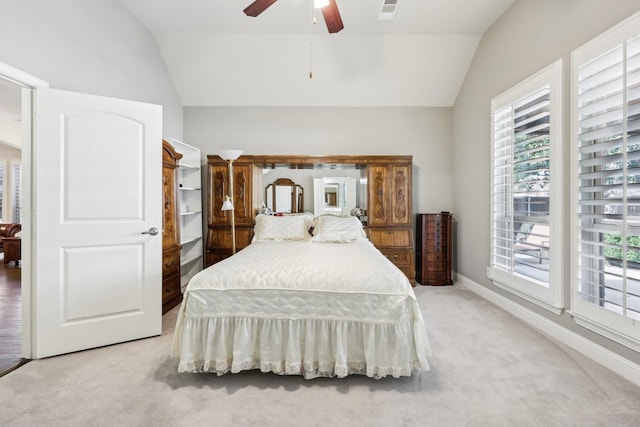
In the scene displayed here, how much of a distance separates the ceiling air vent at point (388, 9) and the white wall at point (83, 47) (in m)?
2.69

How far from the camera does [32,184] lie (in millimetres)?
2162

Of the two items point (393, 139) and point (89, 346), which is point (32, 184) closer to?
point (89, 346)

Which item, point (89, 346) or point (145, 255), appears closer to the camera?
point (89, 346)

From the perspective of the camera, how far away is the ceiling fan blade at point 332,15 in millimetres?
1929

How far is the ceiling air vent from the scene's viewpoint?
2865 millimetres

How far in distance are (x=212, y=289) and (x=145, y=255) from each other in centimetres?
103

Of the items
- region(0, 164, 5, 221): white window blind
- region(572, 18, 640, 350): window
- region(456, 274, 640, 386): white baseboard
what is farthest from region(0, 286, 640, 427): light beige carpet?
region(0, 164, 5, 221): white window blind

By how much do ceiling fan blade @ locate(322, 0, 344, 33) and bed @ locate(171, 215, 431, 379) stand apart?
5.76 feet

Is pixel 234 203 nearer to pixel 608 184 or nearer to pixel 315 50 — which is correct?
pixel 315 50

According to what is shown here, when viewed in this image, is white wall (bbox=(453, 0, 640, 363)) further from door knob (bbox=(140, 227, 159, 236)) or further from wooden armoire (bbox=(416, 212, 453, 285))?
door knob (bbox=(140, 227, 159, 236))

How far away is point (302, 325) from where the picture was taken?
6.16ft

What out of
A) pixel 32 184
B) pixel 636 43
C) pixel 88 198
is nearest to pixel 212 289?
pixel 88 198

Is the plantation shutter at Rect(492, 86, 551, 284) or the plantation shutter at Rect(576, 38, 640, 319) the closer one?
the plantation shutter at Rect(576, 38, 640, 319)

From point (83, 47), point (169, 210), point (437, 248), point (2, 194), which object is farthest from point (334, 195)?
point (2, 194)
